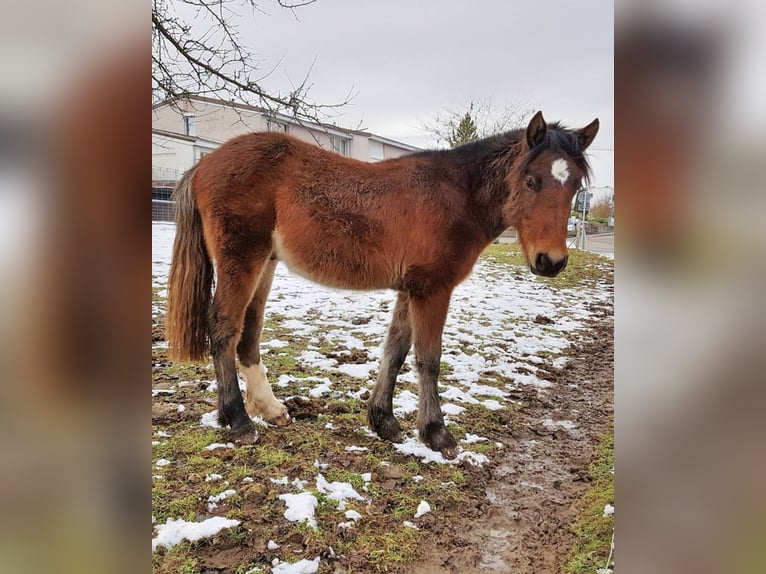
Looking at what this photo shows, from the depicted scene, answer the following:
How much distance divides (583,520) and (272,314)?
1.72 metres

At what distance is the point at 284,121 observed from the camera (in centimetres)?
189

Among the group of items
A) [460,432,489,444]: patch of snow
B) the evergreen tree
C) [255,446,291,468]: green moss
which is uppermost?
the evergreen tree

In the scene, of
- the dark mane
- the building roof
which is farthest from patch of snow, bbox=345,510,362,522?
the building roof

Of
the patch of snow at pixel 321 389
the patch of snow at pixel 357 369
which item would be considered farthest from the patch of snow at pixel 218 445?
the patch of snow at pixel 357 369

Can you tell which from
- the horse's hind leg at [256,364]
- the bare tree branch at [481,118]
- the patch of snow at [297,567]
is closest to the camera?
the patch of snow at [297,567]

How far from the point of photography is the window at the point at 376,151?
1933 millimetres

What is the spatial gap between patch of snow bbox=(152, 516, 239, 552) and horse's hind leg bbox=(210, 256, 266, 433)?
490mm

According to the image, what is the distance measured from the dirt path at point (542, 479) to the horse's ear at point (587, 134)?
785 millimetres

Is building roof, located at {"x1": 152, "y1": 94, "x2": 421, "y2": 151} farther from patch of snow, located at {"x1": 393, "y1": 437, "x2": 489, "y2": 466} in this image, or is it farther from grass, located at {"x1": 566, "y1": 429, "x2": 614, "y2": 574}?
grass, located at {"x1": 566, "y1": 429, "x2": 614, "y2": 574}

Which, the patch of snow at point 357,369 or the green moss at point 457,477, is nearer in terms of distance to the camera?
the green moss at point 457,477

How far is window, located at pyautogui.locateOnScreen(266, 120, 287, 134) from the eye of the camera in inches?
73.7

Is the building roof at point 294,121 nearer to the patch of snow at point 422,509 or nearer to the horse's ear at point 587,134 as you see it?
the horse's ear at point 587,134
